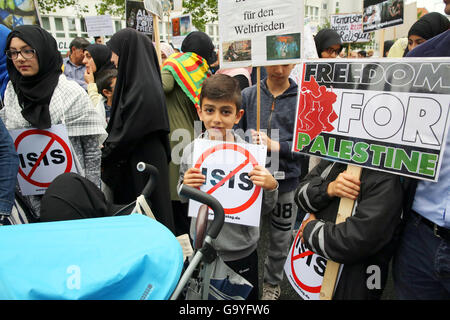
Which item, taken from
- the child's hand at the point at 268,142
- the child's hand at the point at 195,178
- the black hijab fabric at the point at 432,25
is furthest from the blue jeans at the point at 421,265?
the black hijab fabric at the point at 432,25

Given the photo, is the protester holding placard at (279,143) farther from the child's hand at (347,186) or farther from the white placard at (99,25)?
the white placard at (99,25)

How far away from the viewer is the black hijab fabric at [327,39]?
16.8 feet

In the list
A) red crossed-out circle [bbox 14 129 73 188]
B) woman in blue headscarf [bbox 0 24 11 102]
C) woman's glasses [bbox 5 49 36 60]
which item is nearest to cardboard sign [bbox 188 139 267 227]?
red crossed-out circle [bbox 14 129 73 188]

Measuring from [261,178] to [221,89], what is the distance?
2.16ft

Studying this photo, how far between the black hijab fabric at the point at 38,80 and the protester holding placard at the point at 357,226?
2.02 metres

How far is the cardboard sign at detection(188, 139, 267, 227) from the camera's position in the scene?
6.18ft

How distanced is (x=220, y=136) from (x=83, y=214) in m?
0.96

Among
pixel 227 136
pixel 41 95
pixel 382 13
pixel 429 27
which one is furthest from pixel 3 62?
pixel 382 13

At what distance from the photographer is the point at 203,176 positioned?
191cm

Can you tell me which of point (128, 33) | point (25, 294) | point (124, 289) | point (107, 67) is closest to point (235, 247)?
point (124, 289)

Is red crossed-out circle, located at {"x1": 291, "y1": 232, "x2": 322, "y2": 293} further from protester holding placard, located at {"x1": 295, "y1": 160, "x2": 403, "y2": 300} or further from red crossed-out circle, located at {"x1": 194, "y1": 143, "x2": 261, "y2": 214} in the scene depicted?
red crossed-out circle, located at {"x1": 194, "y1": 143, "x2": 261, "y2": 214}

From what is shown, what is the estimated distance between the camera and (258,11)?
7.68ft

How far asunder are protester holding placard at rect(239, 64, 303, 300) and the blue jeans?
1047 millimetres

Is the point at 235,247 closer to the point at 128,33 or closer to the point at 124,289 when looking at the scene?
the point at 124,289
